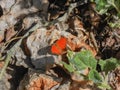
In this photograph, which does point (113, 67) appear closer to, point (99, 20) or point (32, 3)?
point (99, 20)

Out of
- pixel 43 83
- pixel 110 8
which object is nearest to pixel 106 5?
pixel 110 8

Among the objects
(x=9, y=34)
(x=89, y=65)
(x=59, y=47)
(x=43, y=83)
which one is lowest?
(x=43, y=83)

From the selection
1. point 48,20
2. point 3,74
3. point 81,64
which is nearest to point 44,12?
point 48,20

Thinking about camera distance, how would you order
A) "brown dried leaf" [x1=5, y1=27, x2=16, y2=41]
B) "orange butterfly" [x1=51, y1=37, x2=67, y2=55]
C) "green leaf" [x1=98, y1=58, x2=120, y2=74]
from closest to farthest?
1. "green leaf" [x1=98, y1=58, x2=120, y2=74]
2. "orange butterfly" [x1=51, y1=37, x2=67, y2=55]
3. "brown dried leaf" [x1=5, y1=27, x2=16, y2=41]

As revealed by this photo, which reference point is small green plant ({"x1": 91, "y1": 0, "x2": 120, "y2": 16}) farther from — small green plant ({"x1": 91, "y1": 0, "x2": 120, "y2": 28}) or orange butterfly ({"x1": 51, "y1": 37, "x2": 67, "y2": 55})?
orange butterfly ({"x1": 51, "y1": 37, "x2": 67, "y2": 55})

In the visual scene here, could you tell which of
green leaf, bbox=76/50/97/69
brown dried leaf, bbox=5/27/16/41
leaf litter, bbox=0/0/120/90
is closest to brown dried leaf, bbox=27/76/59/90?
leaf litter, bbox=0/0/120/90

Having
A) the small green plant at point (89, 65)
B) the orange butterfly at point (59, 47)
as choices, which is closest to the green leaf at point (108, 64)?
the small green plant at point (89, 65)

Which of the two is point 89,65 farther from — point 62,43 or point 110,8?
point 110,8
